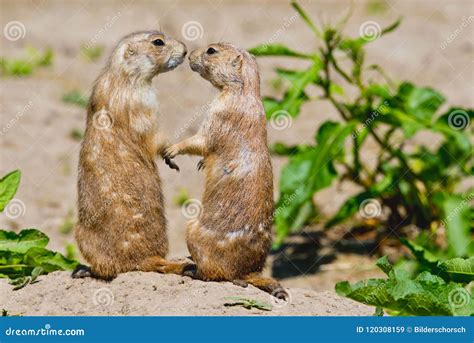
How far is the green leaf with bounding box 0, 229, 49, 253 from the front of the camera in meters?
6.45

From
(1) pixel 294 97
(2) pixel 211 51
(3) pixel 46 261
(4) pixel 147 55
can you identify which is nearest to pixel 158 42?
(4) pixel 147 55

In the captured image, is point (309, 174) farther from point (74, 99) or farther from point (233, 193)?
point (74, 99)

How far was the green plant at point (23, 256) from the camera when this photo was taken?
6277 millimetres

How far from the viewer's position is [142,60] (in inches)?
237

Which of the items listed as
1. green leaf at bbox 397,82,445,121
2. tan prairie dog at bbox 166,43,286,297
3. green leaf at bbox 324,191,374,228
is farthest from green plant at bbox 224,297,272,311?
green leaf at bbox 397,82,445,121

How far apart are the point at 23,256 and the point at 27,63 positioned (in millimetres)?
7604

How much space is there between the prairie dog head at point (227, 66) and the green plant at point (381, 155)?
5.36 ft

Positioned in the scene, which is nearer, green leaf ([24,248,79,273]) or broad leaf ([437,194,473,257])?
green leaf ([24,248,79,273])

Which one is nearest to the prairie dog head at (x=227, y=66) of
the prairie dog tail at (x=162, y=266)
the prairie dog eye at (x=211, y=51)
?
the prairie dog eye at (x=211, y=51)

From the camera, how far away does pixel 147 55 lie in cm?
604

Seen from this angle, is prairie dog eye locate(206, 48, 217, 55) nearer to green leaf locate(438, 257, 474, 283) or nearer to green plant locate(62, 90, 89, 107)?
green leaf locate(438, 257, 474, 283)

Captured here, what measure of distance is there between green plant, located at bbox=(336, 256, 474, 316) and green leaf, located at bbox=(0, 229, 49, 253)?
7.66 ft

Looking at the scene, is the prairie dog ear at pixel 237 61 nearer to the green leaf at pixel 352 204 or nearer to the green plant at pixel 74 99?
the green leaf at pixel 352 204

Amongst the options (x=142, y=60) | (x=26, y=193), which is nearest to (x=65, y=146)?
(x=26, y=193)
